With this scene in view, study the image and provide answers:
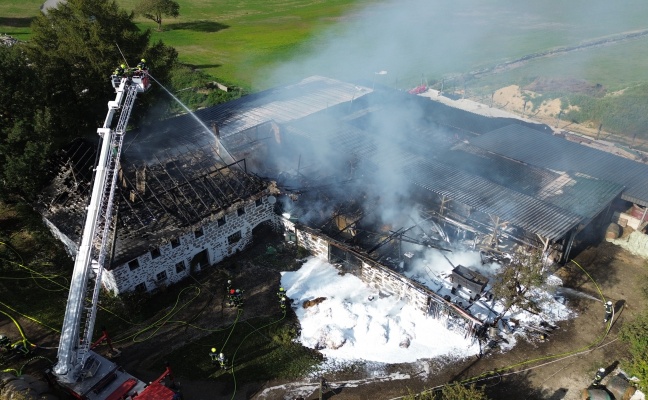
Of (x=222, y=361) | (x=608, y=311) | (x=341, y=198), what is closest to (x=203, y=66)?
(x=341, y=198)

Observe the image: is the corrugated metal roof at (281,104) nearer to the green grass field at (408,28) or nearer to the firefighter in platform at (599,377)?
the green grass field at (408,28)

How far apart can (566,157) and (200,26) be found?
70.4 meters

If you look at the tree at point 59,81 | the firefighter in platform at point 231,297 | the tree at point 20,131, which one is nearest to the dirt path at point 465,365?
the firefighter in platform at point 231,297

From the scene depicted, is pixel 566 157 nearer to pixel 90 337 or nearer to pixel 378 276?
pixel 378 276

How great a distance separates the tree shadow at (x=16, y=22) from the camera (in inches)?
3002

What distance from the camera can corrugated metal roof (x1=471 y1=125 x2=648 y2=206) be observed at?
92.8 ft

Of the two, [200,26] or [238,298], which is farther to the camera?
[200,26]

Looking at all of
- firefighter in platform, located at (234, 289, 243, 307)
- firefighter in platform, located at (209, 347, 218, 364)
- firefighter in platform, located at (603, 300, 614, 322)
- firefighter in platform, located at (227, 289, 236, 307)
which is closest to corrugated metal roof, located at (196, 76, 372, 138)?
firefighter in platform, located at (227, 289, 236, 307)

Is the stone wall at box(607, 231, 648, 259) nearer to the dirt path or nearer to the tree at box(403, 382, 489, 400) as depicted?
the dirt path

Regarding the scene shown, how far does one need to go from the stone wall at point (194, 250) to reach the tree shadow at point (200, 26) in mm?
63938

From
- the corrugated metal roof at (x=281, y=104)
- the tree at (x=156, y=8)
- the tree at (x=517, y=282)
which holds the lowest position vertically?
the tree at (x=517, y=282)

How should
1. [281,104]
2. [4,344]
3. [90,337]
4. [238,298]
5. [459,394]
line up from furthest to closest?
1. [281,104]
2. [238,298]
3. [4,344]
4. [90,337]
5. [459,394]

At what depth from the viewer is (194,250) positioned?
24.1 metres

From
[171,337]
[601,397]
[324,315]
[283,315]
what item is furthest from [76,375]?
[601,397]
